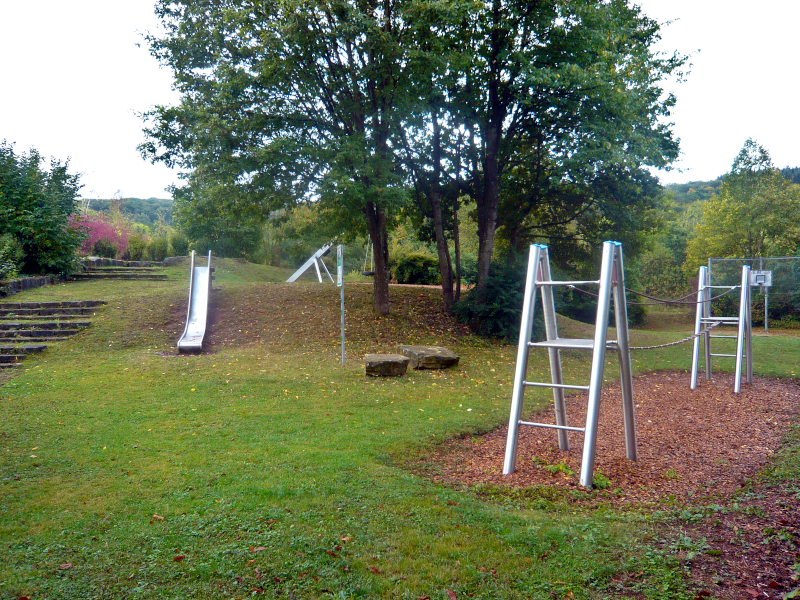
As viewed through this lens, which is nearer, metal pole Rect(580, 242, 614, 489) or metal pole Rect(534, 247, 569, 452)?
metal pole Rect(580, 242, 614, 489)

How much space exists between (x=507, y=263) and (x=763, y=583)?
12.8 meters

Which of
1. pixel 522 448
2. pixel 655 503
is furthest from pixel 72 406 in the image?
pixel 655 503

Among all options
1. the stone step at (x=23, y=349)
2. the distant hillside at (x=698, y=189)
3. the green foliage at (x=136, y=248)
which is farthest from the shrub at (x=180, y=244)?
the distant hillside at (x=698, y=189)

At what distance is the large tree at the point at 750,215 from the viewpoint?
27156 millimetres

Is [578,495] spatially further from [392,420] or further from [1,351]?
[1,351]

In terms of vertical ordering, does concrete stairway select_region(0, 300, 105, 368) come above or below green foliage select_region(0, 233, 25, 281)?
below

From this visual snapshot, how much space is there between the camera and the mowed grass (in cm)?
311

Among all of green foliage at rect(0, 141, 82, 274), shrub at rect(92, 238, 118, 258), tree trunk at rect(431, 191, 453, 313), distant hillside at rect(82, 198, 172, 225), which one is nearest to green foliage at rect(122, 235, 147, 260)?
shrub at rect(92, 238, 118, 258)

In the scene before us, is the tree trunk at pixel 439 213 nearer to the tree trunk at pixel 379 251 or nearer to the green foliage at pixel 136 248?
the tree trunk at pixel 379 251

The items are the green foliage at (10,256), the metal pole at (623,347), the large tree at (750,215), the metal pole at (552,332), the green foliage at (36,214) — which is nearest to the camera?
the metal pole at (623,347)

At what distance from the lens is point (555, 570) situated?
10.4 ft

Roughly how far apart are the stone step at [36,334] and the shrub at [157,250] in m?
16.0

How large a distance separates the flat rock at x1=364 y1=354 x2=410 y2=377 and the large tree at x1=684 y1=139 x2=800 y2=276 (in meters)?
25.0

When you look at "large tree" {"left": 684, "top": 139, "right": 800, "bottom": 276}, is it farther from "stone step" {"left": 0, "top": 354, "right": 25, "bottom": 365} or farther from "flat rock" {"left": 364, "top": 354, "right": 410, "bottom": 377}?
"stone step" {"left": 0, "top": 354, "right": 25, "bottom": 365}
